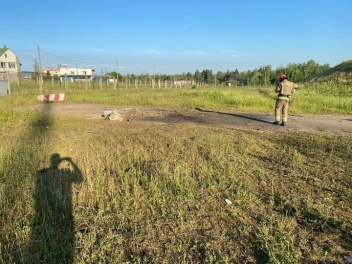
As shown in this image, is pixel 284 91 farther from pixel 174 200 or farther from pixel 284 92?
pixel 174 200

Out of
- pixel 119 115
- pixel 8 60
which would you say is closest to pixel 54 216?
pixel 119 115

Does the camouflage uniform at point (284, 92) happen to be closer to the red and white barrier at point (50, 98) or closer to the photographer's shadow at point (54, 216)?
the photographer's shadow at point (54, 216)

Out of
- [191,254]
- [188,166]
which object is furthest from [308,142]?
[191,254]

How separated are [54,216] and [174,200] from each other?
1504 mm

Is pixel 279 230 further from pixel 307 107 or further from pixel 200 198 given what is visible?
pixel 307 107

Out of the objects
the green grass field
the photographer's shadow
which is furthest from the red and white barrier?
the photographer's shadow

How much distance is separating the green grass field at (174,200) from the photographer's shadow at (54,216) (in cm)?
1

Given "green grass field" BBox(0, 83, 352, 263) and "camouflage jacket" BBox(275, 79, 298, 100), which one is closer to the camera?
"green grass field" BBox(0, 83, 352, 263)

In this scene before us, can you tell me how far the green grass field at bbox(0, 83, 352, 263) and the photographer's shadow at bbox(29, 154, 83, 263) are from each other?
13mm

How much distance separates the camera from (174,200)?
384 cm

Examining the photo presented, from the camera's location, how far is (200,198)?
388cm

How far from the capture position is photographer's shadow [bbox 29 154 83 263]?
277cm

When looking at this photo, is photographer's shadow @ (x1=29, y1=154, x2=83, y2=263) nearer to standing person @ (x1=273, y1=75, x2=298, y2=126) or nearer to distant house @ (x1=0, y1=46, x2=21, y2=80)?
standing person @ (x1=273, y1=75, x2=298, y2=126)

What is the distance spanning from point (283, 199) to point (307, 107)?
476 inches
